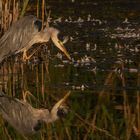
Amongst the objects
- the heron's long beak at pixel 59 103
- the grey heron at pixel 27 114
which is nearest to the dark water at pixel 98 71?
the heron's long beak at pixel 59 103

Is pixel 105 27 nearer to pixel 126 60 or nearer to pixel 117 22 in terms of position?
pixel 117 22

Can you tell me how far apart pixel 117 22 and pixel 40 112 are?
8805 mm

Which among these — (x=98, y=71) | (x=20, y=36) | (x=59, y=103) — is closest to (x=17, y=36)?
(x=20, y=36)

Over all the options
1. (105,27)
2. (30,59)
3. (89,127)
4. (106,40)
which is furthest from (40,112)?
(105,27)

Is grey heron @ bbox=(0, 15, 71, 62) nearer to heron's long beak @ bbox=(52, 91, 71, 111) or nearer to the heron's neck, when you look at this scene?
heron's long beak @ bbox=(52, 91, 71, 111)

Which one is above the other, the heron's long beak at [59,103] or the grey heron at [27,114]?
the heron's long beak at [59,103]

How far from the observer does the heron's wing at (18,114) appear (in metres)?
7.78

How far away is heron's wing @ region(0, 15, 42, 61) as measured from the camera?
436 inches

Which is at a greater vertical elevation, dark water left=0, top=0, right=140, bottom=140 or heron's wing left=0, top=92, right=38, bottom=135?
dark water left=0, top=0, right=140, bottom=140

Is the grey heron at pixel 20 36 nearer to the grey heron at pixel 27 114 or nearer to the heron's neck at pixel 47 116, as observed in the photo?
the grey heron at pixel 27 114

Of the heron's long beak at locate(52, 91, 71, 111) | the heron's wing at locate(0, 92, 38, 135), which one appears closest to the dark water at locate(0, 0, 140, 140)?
the heron's long beak at locate(52, 91, 71, 111)

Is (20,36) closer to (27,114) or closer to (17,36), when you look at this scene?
(17,36)

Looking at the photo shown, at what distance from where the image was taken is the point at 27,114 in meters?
8.20

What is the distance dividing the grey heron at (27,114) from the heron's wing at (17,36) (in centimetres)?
252
